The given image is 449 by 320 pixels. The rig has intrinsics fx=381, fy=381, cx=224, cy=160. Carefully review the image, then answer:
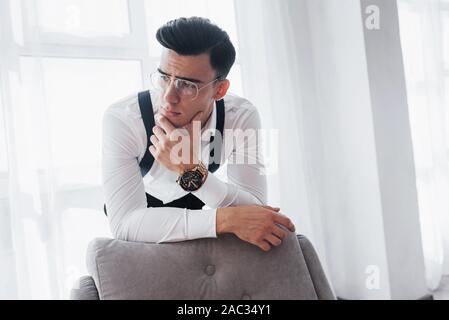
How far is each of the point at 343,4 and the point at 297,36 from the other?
30 cm

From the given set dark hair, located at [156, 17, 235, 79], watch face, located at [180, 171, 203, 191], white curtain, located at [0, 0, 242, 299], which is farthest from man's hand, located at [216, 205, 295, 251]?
white curtain, located at [0, 0, 242, 299]

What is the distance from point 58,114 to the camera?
5.22ft

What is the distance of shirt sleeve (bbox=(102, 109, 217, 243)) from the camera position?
2.96 ft

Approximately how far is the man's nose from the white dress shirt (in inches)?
2.9

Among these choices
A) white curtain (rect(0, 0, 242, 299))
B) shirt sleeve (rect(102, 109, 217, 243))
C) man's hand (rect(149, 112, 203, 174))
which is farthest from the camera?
white curtain (rect(0, 0, 242, 299))

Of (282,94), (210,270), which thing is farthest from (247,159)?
(282,94)

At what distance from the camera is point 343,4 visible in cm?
199

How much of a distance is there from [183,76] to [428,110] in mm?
1943

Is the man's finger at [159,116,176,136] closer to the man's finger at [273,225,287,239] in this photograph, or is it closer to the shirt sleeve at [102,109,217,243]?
the shirt sleeve at [102,109,217,243]

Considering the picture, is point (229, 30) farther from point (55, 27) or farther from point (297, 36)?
point (55, 27)

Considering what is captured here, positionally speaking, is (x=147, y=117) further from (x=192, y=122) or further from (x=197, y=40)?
(x=197, y=40)

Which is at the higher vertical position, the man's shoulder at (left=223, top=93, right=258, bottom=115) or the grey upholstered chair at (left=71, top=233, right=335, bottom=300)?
the man's shoulder at (left=223, top=93, right=258, bottom=115)

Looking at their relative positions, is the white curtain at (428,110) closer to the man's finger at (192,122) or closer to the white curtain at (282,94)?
the white curtain at (282,94)

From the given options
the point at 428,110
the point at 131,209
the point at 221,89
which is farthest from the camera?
the point at 428,110
